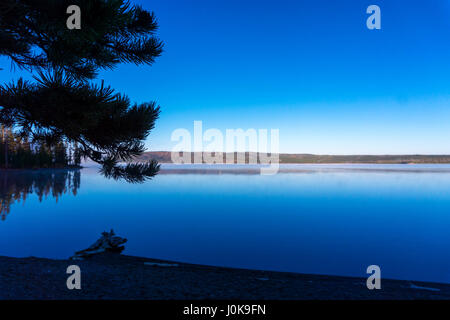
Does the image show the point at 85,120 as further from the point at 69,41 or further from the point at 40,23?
the point at 40,23

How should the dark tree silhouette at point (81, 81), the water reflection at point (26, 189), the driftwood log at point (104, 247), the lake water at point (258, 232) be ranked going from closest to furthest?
1. the dark tree silhouette at point (81, 81)
2. the driftwood log at point (104, 247)
3. the lake water at point (258, 232)
4. the water reflection at point (26, 189)

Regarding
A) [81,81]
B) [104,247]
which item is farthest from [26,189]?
[81,81]

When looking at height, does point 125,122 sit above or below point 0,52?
below

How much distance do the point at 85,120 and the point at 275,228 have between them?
1150 cm

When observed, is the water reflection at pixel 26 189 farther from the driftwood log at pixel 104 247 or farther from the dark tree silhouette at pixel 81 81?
the dark tree silhouette at pixel 81 81

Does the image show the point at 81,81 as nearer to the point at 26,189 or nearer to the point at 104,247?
the point at 104,247

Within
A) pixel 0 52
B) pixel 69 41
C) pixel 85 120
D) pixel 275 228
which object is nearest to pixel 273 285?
pixel 85 120

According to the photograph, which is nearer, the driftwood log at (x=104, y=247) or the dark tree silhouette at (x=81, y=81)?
the dark tree silhouette at (x=81, y=81)

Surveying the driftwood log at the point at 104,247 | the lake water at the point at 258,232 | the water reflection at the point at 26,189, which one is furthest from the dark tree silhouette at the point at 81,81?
the water reflection at the point at 26,189

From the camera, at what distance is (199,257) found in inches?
345

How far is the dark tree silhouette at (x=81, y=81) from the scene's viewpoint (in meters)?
2.83

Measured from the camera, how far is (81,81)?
10.2 ft

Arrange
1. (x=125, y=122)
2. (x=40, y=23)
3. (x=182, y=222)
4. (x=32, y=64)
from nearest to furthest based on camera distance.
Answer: (x=40, y=23)
(x=125, y=122)
(x=32, y=64)
(x=182, y=222)

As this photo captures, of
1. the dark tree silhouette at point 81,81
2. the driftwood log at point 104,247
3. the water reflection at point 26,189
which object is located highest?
the dark tree silhouette at point 81,81
